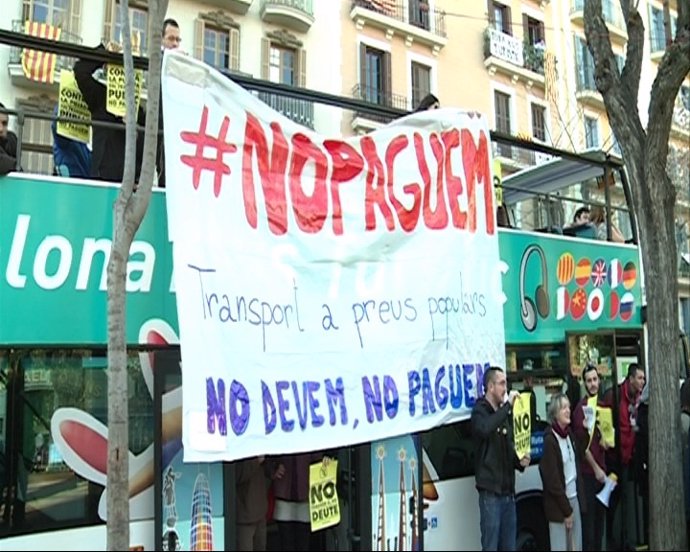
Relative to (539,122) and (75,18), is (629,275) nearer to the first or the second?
(75,18)

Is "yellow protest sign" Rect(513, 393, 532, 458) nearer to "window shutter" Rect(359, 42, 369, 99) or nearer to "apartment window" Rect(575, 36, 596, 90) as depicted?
"window shutter" Rect(359, 42, 369, 99)

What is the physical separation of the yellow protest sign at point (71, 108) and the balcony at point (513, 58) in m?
25.5

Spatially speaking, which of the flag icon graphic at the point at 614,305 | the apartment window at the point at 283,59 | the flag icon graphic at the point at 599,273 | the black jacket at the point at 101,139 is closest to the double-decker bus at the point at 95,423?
the black jacket at the point at 101,139

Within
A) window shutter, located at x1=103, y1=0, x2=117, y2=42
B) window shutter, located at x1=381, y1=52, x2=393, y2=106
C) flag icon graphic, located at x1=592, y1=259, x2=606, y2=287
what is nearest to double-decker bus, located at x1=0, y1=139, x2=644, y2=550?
flag icon graphic, located at x1=592, y1=259, x2=606, y2=287

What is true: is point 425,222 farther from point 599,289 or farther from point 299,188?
point 599,289

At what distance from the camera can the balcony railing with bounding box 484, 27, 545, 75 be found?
28.2 metres

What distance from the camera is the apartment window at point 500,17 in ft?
94.9

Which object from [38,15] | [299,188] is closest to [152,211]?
[299,188]

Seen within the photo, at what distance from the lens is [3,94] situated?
663 inches

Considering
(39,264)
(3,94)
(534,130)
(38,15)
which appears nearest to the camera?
(39,264)

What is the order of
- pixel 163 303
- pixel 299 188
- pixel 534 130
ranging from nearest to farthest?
1. pixel 163 303
2. pixel 299 188
3. pixel 534 130

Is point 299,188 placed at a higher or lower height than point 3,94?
lower

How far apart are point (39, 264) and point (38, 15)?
16.5 meters

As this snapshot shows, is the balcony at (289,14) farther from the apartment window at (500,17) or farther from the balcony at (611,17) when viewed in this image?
the balcony at (611,17)
